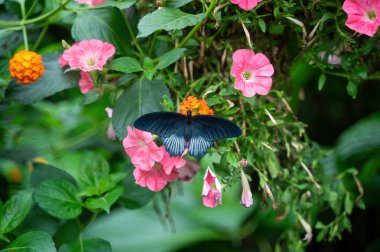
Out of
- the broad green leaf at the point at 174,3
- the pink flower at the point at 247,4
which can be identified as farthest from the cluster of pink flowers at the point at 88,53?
the pink flower at the point at 247,4

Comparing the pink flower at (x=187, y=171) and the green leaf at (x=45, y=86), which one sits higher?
the green leaf at (x=45, y=86)

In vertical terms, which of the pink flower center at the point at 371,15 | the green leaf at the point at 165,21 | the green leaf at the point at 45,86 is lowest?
the green leaf at the point at 45,86

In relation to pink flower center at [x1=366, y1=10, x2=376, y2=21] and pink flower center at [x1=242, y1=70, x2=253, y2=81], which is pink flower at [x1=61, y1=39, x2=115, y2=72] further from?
pink flower center at [x1=366, y1=10, x2=376, y2=21]

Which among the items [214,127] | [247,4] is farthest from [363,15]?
[214,127]

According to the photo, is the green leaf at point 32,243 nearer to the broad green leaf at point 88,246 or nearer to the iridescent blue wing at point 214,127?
the broad green leaf at point 88,246

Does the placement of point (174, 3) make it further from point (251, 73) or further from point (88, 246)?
point (88, 246)

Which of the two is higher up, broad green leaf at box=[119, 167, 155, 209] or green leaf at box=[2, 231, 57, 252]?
green leaf at box=[2, 231, 57, 252]

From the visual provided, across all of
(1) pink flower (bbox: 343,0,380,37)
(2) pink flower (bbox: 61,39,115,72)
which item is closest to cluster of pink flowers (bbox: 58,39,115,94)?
(2) pink flower (bbox: 61,39,115,72)

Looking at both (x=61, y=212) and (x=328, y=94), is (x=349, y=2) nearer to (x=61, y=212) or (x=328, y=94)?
(x=61, y=212)
